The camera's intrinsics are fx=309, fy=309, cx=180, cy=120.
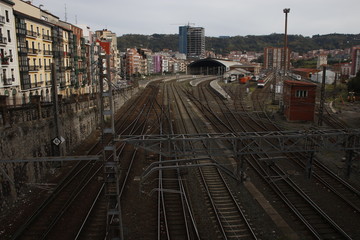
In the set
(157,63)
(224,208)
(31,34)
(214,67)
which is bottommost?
(224,208)

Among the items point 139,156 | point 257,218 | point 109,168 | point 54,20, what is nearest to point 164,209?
point 257,218

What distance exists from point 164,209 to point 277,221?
4.84 meters

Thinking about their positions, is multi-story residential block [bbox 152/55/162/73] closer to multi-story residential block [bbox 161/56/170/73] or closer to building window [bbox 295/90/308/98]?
multi-story residential block [bbox 161/56/170/73]

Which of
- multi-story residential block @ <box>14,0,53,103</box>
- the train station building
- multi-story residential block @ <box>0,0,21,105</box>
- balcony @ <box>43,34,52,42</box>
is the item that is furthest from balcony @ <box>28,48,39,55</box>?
the train station building

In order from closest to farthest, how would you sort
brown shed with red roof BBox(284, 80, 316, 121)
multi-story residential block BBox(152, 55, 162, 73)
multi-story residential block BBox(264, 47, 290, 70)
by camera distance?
1. brown shed with red roof BBox(284, 80, 316, 121)
2. multi-story residential block BBox(152, 55, 162, 73)
3. multi-story residential block BBox(264, 47, 290, 70)

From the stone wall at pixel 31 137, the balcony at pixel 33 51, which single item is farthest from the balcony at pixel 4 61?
the stone wall at pixel 31 137

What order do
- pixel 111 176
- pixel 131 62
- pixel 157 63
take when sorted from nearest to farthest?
1. pixel 111 176
2. pixel 131 62
3. pixel 157 63

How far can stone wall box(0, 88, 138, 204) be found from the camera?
14.9 m

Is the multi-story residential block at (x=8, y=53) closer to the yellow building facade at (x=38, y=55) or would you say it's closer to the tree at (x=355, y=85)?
the yellow building facade at (x=38, y=55)

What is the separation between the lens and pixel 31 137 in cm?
1792

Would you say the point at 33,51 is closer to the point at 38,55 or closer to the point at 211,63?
the point at 38,55

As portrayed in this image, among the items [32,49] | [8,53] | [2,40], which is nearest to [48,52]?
[32,49]

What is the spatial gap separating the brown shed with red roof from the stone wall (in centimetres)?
2120

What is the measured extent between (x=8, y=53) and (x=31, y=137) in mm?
16894
